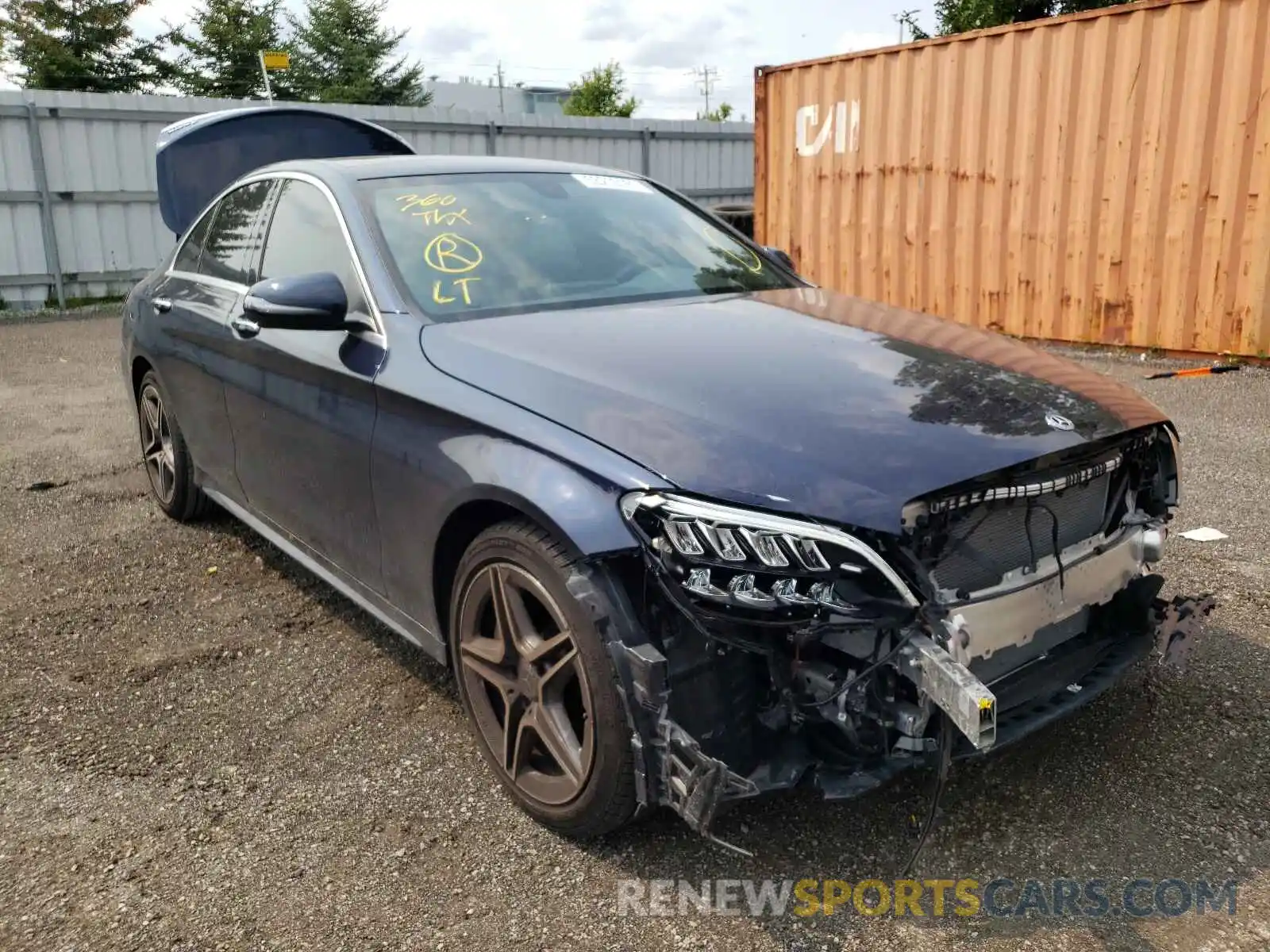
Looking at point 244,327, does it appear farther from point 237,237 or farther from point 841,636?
point 841,636

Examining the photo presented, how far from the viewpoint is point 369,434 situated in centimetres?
286

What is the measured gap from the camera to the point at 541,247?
324cm

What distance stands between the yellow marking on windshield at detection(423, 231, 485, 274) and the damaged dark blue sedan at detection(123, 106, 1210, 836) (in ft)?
0.04

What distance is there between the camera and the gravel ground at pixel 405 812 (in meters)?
2.21

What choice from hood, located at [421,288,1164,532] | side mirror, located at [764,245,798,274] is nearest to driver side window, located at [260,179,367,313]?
hood, located at [421,288,1164,532]

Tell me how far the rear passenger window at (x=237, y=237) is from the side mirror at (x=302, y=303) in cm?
91

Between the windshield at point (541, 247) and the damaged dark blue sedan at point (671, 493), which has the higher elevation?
the windshield at point (541, 247)

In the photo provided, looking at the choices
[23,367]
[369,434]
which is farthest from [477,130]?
[369,434]

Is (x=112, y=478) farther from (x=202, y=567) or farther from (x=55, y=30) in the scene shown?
(x=55, y=30)

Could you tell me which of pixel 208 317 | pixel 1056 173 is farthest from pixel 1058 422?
pixel 1056 173

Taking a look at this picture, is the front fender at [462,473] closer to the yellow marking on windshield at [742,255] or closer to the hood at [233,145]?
the yellow marking on windshield at [742,255]

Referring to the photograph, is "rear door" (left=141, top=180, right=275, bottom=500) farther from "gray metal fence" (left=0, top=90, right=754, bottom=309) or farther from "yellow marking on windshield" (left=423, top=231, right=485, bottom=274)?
"gray metal fence" (left=0, top=90, right=754, bottom=309)

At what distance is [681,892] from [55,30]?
30281mm

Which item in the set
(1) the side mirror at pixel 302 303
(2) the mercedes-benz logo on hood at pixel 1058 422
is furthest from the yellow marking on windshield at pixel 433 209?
(2) the mercedes-benz logo on hood at pixel 1058 422
